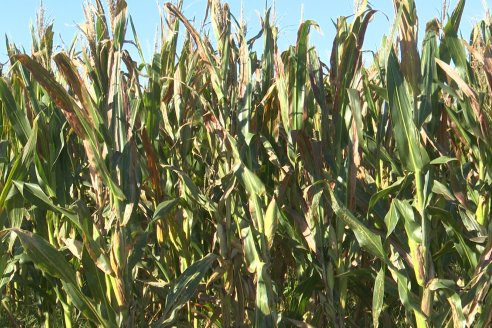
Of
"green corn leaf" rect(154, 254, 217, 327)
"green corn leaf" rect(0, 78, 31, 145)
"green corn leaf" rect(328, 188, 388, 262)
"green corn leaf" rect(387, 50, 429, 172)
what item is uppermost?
"green corn leaf" rect(0, 78, 31, 145)

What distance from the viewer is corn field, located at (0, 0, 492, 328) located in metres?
2.72

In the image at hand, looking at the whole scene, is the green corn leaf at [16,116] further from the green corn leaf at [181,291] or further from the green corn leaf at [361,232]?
the green corn leaf at [361,232]

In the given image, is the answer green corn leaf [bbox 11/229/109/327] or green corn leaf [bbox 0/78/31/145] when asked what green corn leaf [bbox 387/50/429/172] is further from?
green corn leaf [bbox 0/78/31/145]

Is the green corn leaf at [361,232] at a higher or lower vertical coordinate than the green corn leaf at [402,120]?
lower

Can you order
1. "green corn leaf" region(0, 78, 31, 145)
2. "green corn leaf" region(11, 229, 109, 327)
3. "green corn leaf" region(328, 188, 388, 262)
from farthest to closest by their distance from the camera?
"green corn leaf" region(0, 78, 31, 145) < "green corn leaf" region(328, 188, 388, 262) < "green corn leaf" region(11, 229, 109, 327)

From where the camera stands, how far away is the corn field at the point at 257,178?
8.93 feet

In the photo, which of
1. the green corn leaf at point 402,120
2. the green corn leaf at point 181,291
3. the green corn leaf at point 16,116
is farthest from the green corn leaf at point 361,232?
the green corn leaf at point 16,116

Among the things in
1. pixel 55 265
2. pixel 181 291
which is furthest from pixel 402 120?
pixel 55 265

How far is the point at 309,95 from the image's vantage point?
3271mm

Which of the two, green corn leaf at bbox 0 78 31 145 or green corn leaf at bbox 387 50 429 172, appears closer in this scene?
green corn leaf at bbox 387 50 429 172

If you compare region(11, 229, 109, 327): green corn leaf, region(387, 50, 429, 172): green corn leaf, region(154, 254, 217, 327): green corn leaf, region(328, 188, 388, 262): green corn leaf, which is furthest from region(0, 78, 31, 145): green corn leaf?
region(387, 50, 429, 172): green corn leaf

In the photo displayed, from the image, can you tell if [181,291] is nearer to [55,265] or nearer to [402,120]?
[55,265]

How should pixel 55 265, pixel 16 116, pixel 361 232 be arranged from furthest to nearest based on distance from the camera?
pixel 16 116 → pixel 361 232 → pixel 55 265

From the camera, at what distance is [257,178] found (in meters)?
2.88
